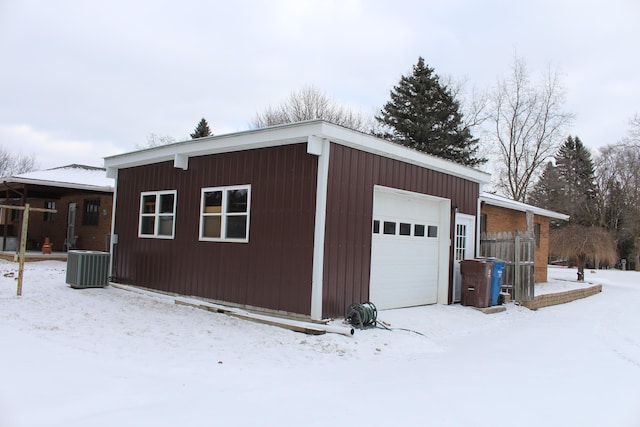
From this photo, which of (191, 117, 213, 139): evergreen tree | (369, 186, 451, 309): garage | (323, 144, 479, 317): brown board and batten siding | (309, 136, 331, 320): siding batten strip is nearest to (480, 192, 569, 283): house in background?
(369, 186, 451, 309): garage

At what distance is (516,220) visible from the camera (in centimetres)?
1759

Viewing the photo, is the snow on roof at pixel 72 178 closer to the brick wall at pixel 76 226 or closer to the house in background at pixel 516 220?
the brick wall at pixel 76 226

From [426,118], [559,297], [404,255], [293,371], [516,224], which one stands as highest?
[426,118]

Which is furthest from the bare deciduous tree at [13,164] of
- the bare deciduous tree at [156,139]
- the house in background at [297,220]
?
the house in background at [297,220]

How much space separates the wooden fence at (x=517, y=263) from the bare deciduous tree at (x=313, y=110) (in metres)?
26.1

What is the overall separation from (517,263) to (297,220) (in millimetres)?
6347

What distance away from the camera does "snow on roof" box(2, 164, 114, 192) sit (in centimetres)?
1639

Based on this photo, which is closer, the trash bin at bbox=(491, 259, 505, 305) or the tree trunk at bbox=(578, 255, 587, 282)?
the trash bin at bbox=(491, 259, 505, 305)

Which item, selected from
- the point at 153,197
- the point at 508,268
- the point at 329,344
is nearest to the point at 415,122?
the point at 508,268

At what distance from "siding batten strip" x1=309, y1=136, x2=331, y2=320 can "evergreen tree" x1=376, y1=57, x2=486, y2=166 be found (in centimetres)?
2360

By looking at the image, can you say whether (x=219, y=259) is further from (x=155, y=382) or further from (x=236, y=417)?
(x=236, y=417)

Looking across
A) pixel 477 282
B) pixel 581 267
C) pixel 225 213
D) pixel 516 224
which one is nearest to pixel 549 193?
pixel 581 267

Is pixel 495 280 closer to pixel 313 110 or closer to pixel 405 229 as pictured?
pixel 405 229

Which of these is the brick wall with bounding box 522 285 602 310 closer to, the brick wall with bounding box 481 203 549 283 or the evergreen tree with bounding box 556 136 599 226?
the brick wall with bounding box 481 203 549 283
